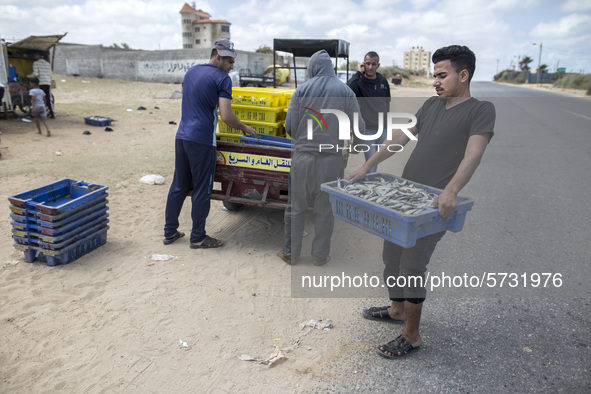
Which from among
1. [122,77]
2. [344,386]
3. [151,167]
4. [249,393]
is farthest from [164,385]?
[122,77]

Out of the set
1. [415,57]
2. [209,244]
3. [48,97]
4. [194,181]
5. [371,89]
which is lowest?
[209,244]

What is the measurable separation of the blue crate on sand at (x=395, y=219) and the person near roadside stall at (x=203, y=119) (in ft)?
6.51

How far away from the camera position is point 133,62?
3328 cm

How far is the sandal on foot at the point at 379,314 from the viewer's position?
3.58 m

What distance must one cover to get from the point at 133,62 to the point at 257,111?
1254 inches

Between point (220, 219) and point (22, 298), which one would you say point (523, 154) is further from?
point (22, 298)

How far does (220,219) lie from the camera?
19.6 ft

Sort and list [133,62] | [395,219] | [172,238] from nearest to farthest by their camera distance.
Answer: [395,219]
[172,238]
[133,62]

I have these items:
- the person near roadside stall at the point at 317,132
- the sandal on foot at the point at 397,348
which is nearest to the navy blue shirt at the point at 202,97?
the person near roadside stall at the point at 317,132

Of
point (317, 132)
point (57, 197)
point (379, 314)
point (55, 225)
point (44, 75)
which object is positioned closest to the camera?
point (379, 314)

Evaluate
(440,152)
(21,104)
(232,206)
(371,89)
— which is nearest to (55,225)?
(232,206)

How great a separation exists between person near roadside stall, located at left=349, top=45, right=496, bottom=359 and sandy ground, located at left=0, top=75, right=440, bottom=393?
505 mm

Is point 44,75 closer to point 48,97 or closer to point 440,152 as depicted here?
point 48,97

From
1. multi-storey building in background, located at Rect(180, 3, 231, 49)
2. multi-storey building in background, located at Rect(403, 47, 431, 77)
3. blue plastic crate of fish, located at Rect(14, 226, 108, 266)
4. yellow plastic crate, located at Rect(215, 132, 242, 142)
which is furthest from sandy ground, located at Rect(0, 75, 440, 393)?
multi-storey building in background, located at Rect(403, 47, 431, 77)
